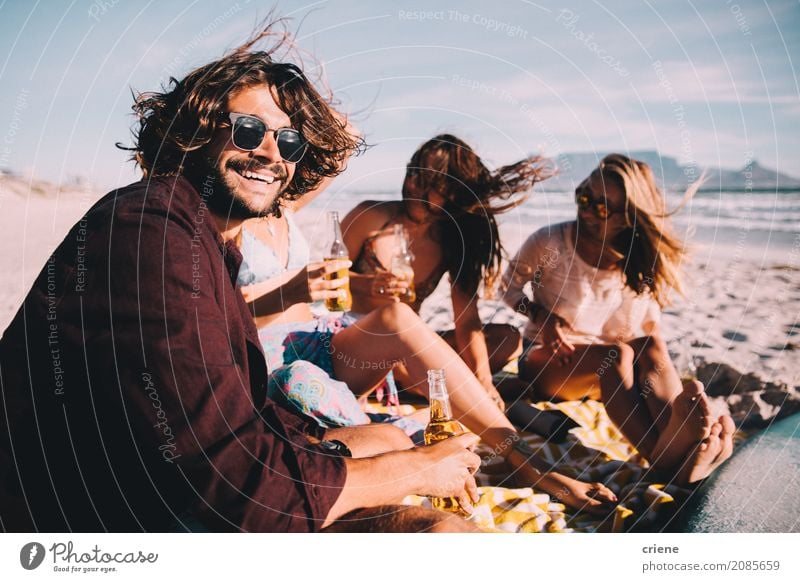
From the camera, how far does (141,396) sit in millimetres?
1673

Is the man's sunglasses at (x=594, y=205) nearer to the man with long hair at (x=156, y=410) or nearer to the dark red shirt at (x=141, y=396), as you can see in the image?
the man with long hair at (x=156, y=410)

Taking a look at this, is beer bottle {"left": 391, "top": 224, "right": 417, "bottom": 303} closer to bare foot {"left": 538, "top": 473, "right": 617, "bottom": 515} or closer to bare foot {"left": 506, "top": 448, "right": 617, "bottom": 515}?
bare foot {"left": 506, "top": 448, "right": 617, "bottom": 515}

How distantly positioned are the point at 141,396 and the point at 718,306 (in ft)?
19.8

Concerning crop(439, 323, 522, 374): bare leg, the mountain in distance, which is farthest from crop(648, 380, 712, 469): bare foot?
the mountain in distance

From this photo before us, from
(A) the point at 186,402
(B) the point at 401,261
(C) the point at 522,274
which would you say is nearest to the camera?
(A) the point at 186,402

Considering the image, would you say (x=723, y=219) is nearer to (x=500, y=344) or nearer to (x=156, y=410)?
(x=500, y=344)

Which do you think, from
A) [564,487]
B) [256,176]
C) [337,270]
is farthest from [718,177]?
[256,176]

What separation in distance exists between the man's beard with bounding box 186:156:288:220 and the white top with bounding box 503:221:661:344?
5.86 feet

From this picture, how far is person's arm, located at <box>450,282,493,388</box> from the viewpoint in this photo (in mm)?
3633

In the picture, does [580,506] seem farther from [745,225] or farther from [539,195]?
[745,225]

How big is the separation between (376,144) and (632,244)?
1491 millimetres

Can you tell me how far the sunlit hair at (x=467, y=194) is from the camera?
12.1 feet
